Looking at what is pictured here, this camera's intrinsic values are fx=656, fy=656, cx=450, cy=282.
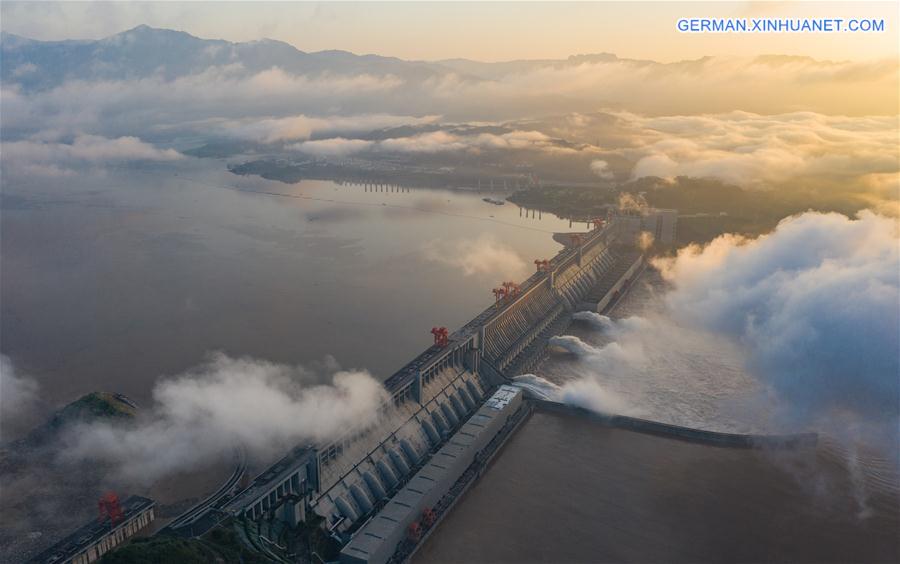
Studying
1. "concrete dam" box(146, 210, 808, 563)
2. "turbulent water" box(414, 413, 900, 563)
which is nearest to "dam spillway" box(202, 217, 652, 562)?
"concrete dam" box(146, 210, 808, 563)

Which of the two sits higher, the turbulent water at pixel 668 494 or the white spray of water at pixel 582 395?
the white spray of water at pixel 582 395

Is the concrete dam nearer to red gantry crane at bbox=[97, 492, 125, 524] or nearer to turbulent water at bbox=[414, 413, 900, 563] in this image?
turbulent water at bbox=[414, 413, 900, 563]

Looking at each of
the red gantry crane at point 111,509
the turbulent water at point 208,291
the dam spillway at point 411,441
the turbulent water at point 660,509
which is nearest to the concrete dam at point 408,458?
the dam spillway at point 411,441

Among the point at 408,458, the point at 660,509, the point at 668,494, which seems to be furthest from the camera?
the point at 408,458

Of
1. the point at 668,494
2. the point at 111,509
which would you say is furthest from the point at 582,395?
the point at 111,509

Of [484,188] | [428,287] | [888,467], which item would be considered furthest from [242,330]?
[484,188]

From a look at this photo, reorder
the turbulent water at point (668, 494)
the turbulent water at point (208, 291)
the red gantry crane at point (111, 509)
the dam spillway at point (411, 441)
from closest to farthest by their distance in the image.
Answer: the red gantry crane at point (111, 509)
the dam spillway at point (411, 441)
the turbulent water at point (668, 494)
the turbulent water at point (208, 291)

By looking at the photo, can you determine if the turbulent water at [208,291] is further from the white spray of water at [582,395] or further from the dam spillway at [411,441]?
the white spray of water at [582,395]

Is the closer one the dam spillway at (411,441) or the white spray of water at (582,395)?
the dam spillway at (411,441)

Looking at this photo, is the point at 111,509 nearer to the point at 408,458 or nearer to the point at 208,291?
the point at 408,458
